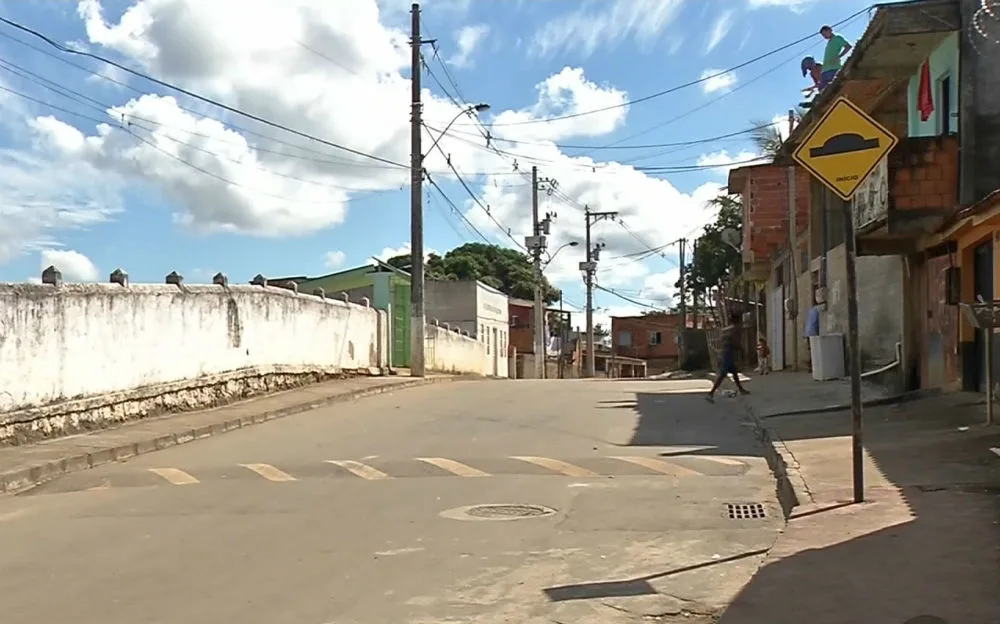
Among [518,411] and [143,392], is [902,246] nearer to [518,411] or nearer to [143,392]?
[518,411]

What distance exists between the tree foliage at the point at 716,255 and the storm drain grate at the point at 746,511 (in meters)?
38.9

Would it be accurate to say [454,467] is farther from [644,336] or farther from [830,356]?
[644,336]

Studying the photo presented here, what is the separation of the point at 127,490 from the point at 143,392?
608cm

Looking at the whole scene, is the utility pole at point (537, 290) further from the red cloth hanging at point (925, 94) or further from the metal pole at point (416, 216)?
the red cloth hanging at point (925, 94)

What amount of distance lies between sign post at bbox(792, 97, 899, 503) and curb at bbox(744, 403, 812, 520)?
612 mm

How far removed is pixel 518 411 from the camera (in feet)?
59.2

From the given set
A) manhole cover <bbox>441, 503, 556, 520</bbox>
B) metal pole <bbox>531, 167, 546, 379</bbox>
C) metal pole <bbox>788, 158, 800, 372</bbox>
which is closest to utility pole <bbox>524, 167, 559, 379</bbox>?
metal pole <bbox>531, 167, 546, 379</bbox>

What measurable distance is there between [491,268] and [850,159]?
7890cm

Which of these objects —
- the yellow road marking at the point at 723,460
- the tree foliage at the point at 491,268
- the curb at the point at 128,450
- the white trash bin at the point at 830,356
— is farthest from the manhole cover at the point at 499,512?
the tree foliage at the point at 491,268

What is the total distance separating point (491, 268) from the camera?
86938 mm

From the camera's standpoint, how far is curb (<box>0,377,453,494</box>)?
1168 cm

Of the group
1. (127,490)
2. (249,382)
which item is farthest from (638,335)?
(127,490)

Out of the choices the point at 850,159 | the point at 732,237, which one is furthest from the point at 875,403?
the point at 732,237

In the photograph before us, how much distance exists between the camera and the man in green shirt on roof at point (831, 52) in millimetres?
21609
